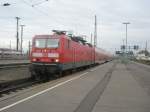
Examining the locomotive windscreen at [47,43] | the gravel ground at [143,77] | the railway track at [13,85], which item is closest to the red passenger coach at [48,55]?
the locomotive windscreen at [47,43]

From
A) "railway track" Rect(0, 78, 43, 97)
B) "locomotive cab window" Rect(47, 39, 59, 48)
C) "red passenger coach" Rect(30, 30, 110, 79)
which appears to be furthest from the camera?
"locomotive cab window" Rect(47, 39, 59, 48)

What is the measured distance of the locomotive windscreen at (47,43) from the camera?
2769 centimetres

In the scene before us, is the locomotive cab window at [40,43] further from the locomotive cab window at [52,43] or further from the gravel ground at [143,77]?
the gravel ground at [143,77]

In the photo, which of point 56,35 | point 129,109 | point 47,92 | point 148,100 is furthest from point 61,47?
point 129,109

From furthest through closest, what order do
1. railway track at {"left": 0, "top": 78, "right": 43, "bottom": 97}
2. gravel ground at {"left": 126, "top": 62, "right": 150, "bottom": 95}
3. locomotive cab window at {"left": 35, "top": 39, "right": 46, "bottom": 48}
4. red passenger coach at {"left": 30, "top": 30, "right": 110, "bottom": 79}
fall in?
locomotive cab window at {"left": 35, "top": 39, "right": 46, "bottom": 48} → red passenger coach at {"left": 30, "top": 30, "right": 110, "bottom": 79} → gravel ground at {"left": 126, "top": 62, "right": 150, "bottom": 95} → railway track at {"left": 0, "top": 78, "right": 43, "bottom": 97}

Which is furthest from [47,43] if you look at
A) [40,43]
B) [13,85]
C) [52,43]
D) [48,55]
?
[13,85]

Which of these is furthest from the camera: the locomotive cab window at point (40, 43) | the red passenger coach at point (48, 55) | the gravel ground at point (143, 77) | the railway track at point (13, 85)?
the locomotive cab window at point (40, 43)

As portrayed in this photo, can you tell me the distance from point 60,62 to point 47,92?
10.5 metres

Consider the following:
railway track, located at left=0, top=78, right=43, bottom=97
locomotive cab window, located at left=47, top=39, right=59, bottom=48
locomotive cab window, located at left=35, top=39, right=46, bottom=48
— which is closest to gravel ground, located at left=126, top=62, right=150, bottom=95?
locomotive cab window, located at left=47, top=39, right=59, bottom=48

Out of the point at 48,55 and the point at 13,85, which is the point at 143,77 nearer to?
the point at 48,55

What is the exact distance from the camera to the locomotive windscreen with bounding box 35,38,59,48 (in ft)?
90.8

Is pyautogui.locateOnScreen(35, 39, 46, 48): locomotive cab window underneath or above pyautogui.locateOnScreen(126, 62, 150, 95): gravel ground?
above

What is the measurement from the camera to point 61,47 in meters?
27.5

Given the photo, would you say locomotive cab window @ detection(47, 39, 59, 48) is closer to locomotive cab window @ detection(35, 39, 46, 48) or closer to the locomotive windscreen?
Answer: the locomotive windscreen
